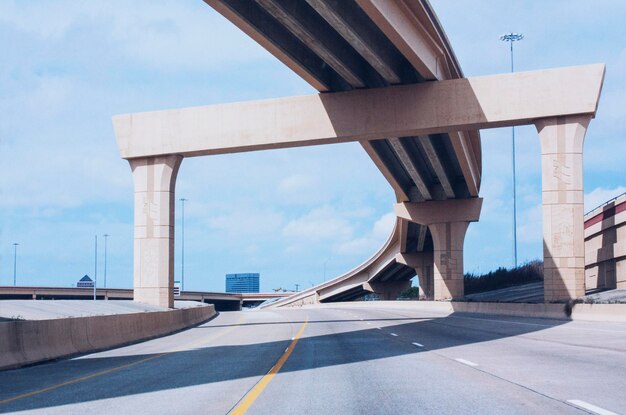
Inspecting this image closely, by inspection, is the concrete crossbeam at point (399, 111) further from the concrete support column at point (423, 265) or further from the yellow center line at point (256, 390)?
the concrete support column at point (423, 265)

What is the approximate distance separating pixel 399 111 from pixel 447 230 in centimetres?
3408

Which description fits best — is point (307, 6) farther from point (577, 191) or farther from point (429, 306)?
point (429, 306)

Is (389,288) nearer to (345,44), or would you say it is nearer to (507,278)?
(507,278)

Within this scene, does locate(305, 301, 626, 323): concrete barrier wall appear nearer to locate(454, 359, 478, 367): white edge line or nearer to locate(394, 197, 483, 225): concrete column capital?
locate(394, 197, 483, 225): concrete column capital

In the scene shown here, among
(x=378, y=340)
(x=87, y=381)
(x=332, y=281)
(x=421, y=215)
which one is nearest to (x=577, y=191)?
(x=378, y=340)

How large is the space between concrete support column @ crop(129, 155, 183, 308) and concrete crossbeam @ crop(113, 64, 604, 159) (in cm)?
244

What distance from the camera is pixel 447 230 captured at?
235ft

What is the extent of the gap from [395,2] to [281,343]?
41.3 ft

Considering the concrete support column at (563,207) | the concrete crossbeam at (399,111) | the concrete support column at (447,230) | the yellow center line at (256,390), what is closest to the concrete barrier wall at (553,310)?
the concrete support column at (563,207)

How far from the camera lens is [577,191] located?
37.3 metres

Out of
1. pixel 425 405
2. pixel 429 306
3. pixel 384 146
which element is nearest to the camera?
pixel 425 405

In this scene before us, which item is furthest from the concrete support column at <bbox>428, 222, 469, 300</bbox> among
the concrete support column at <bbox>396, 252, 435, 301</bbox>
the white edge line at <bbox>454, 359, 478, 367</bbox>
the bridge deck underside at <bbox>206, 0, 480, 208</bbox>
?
the white edge line at <bbox>454, 359, 478, 367</bbox>

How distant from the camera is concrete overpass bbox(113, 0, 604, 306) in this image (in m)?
31.3

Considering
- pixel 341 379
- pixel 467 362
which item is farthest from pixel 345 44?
pixel 341 379
